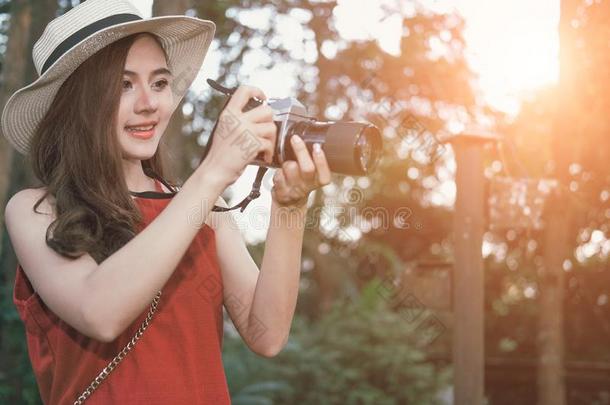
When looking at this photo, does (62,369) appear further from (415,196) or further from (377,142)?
(415,196)

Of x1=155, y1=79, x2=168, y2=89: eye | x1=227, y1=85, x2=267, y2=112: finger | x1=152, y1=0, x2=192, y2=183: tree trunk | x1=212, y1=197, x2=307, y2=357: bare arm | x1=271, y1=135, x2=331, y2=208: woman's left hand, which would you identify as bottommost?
x1=212, y1=197, x2=307, y2=357: bare arm

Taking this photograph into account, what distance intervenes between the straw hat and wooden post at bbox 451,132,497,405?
2051 mm

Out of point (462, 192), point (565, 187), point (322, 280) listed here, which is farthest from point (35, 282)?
point (322, 280)

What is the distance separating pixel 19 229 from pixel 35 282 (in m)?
0.10

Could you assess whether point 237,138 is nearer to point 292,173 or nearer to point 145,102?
point 292,173

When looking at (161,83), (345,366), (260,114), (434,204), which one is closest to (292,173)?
(260,114)

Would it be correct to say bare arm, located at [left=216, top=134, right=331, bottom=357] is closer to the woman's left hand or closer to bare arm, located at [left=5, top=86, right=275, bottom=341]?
the woman's left hand

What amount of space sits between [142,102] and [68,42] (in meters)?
0.19

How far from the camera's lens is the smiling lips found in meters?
1.53

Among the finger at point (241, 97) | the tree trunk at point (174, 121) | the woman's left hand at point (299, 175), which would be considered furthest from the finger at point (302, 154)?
the tree trunk at point (174, 121)

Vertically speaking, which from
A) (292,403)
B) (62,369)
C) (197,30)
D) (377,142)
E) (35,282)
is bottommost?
(292,403)

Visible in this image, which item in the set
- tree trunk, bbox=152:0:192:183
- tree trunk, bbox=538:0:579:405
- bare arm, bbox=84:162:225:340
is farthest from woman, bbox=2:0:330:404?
tree trunk, bbox=538:0:579:405

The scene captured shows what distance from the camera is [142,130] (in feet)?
5.06

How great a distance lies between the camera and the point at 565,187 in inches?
171
